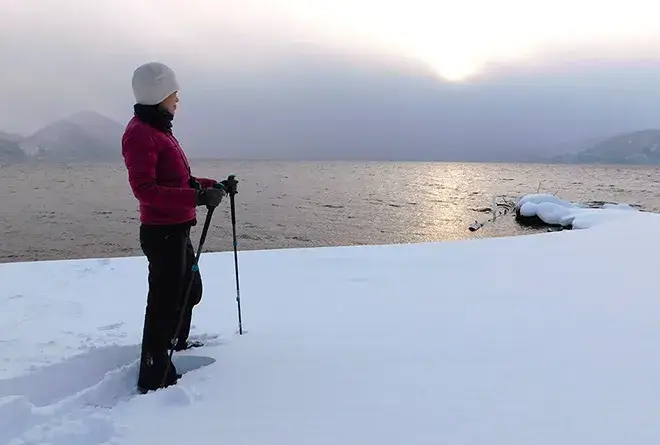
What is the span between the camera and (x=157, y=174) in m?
3.25

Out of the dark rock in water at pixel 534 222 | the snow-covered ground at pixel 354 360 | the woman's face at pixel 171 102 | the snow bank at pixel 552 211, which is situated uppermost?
the woman's face at pixel 171 102

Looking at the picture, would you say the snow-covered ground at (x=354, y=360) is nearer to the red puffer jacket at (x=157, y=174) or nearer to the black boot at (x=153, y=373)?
the black boot at (x=153, y=373)

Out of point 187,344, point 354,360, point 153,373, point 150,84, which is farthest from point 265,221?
point 150,84

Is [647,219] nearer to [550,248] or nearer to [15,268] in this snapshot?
[550,248]

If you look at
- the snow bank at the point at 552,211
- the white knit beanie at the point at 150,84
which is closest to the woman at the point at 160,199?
the white knit beanie at the point at 150,84

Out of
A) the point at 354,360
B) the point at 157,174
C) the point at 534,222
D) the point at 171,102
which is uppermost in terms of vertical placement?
the point at 171,102

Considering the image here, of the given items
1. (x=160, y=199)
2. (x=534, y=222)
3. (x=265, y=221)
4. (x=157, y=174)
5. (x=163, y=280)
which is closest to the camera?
(x=160, y=199)

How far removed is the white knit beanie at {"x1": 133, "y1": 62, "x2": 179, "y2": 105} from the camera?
3.20 metres

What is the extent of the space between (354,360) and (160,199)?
1804 mm

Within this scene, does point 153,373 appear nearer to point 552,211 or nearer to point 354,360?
point 354,360

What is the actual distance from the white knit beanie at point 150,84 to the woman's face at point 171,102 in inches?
2.0

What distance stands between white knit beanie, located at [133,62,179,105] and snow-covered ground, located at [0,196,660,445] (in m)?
1.92

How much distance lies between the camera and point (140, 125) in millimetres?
3146

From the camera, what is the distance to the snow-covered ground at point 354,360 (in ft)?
8.91
